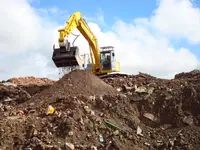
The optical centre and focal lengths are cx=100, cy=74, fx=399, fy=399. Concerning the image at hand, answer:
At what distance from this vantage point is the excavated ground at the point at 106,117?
9984 millimetres

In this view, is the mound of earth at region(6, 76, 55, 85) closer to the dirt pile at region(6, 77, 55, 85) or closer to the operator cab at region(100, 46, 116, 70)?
the dirt pile at region(6, 77, 55, 85)

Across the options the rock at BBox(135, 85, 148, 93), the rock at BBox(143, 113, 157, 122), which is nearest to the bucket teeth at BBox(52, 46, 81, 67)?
the rock at BBox(135, 85, 148, 93)

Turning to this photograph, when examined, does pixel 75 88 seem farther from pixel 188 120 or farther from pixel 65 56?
pixel 188 120

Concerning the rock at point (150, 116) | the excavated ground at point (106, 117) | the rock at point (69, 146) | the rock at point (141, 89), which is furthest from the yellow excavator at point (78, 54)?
the rock at point (69, 146)

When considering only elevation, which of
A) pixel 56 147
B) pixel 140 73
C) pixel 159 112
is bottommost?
pixel 56 147

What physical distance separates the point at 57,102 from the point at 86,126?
191 cm

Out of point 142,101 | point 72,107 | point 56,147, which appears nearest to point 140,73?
point 142,101

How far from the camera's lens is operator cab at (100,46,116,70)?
19.6 m

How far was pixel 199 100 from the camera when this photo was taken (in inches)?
473

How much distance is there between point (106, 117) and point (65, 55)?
490 cm

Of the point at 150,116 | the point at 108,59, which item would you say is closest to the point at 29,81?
the point at 108,59

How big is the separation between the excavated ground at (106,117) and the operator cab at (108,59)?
209 inches

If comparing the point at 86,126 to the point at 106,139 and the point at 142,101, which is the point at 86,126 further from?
the point at 142,101

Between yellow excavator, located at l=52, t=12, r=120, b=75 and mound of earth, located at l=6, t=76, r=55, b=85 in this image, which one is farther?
mound of earth, located at l=6, t=76, r=55, b=85
